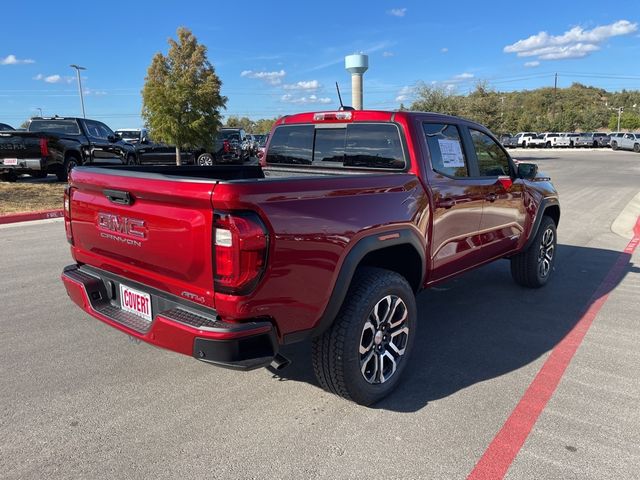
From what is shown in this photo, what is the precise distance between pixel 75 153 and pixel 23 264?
8579mm

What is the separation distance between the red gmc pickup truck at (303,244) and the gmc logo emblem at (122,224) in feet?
0.04

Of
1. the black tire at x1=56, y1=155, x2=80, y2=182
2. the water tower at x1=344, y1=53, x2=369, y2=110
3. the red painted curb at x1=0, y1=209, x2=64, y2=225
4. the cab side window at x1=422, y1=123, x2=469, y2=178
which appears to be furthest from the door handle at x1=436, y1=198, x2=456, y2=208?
the water tower at x1=344, y1=53, x2=369, y2=110

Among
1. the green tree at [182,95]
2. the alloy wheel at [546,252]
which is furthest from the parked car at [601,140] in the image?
the alloy wheel at [546,252]

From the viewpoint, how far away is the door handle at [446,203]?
360 cm

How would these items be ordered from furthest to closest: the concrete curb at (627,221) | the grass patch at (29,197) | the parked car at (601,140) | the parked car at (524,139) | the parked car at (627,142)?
the parked car at (524,139), the parked car at (601,140), the parked car at (627,142), the grass patch at (29,197), the concrete curb at (627,221)

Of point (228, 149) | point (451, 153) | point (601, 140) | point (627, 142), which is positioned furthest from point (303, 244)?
point (601, 140)

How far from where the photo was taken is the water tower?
3388cm

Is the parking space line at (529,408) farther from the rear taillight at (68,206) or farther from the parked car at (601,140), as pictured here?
the parked car at (601,140)

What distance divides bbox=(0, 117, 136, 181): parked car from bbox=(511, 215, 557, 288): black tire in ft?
36.1

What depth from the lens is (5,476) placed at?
2.40 m

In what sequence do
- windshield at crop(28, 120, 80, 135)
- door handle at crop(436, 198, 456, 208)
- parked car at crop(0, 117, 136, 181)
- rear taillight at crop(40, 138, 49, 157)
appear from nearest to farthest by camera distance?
door handle at crop(436, 198, 456, 208), parked car at crop(0, 117, 136, 181), rear taillight at crop(40, 138, 49, 157), windshield at crop(28, 120, 80, 135)

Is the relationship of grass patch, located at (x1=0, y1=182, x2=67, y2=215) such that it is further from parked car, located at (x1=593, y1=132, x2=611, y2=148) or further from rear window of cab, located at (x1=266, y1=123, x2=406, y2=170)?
parked car, located at (x1=593, y1=132, x2=611, y2=148)

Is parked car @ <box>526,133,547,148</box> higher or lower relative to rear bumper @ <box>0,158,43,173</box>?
higher

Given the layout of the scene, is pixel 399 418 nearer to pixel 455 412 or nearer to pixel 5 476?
pixel 455 412
